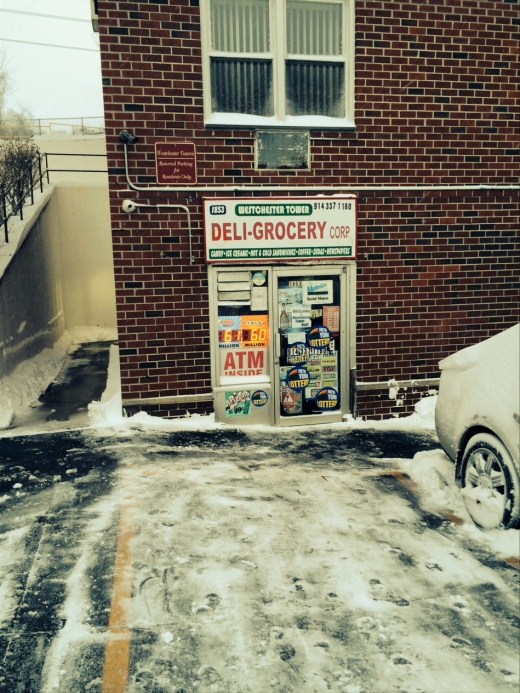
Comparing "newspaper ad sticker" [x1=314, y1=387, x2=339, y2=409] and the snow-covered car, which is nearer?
the snow-covered car

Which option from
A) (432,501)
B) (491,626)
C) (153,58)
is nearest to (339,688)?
(491,626)

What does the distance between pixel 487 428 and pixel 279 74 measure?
5057 mm

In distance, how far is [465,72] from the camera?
7.20 meters

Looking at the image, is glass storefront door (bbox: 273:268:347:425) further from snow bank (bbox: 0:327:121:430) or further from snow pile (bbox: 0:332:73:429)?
snow pile (bbox: 0:332:73:429)

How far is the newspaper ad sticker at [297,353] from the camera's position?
23.7 ft

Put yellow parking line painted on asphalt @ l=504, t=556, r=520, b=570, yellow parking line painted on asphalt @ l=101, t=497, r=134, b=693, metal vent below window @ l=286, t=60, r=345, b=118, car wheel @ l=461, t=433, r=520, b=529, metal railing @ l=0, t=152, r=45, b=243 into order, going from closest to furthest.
Answer: 1. yellow parking line painted on asphalt @ l=101, t=497, r=134, b=693
2. yellow parking line painted on asphalt @ l=504, t=556, r=520, b=570
3. car wheel @ l=461, t=433, r=520, b=529
4. metal vent below window @ l=286, t=60, r=345, b=118
5. metal railing @ l=0, t=152, r=45, b=243

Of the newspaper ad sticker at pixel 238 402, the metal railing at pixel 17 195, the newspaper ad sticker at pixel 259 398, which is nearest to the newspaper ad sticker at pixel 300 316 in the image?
the newspaper ad sticker at pixel 259 398

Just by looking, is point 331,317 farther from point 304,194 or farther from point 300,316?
point 304,194

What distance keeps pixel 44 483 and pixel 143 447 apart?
3.98ft

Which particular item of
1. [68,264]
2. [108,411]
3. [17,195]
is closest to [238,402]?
Result: [108,411]

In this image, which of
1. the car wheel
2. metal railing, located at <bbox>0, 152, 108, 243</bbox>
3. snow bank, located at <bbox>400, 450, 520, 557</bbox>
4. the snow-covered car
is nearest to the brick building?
snow bank, located at <bbox>400, 450, 520, 557</bbox>

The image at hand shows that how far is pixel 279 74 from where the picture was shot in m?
6.87

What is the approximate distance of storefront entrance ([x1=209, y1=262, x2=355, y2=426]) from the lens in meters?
7.03

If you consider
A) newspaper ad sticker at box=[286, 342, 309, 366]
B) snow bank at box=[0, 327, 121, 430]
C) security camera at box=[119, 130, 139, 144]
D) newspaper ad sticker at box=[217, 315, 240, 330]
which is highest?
security camera at box=[119, 130, 139, 144]
